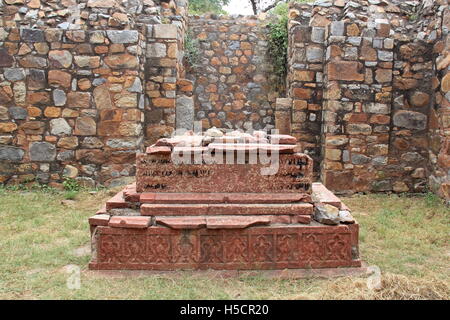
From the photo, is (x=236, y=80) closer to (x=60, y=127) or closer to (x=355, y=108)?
(x=355, y=108)

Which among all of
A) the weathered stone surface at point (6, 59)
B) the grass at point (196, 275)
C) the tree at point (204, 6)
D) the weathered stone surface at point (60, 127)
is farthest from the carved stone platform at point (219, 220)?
the tree at point (204, 6)

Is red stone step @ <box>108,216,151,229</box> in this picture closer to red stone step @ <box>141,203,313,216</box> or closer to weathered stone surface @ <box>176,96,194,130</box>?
red stone step @ <box>141,203,313,216</box>

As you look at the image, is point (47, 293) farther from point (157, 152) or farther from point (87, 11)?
point (87, 11)

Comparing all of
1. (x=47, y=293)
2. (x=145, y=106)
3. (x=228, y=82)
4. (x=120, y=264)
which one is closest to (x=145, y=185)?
(x=120, y=264)

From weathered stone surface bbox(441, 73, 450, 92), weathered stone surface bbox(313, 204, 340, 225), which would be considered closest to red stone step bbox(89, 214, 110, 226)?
weathered stone surface bbox(313, 204, 340, 225)

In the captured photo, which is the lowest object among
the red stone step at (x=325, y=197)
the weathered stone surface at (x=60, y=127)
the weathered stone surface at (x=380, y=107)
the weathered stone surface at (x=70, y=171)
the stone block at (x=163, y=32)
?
the weathered stone surface at (x=70, y=171)

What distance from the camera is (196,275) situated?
3361mm

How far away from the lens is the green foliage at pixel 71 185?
6668mm

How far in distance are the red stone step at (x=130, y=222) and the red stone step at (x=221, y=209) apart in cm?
10

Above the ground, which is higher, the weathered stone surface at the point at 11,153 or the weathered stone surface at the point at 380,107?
the weathered stone surface at the point at 380,107

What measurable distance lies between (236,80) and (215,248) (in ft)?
17.8

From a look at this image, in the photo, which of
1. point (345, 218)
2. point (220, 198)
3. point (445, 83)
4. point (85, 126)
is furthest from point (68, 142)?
point (445, 83)

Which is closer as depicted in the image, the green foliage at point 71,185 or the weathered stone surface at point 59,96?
the weathered stone surface at point 59,96

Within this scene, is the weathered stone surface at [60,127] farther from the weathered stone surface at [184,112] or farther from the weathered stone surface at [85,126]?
the weathered stone surface at [184,112]
